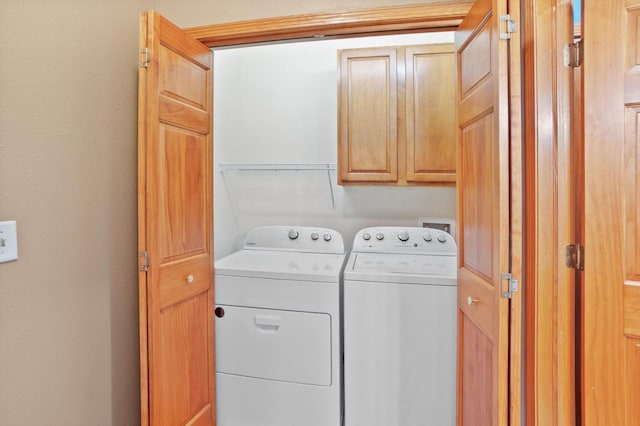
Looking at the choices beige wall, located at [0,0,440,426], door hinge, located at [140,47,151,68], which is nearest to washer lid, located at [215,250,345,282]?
beige wall, located at [0,0,440,426]

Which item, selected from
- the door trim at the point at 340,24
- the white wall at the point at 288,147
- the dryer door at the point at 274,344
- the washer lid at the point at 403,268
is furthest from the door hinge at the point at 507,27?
the white wall at the point at 288,147

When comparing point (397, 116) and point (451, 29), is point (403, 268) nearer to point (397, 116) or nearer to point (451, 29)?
point (397, 116)

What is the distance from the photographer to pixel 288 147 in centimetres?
270

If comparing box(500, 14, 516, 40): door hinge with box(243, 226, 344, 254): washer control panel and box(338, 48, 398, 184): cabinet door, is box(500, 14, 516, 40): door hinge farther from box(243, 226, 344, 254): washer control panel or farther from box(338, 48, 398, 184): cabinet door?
box(243, 226, 344, 254): washer control panel

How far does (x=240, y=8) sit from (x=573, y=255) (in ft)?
5.57

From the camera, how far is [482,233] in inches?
47.9

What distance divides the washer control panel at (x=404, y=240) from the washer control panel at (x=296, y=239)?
158 mm

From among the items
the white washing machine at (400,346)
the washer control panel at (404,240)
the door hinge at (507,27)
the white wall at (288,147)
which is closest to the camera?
the door hinge at (507,27)

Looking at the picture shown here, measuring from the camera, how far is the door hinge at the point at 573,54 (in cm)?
105

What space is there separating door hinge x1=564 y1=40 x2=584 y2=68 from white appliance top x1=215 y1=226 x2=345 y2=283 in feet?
4.12

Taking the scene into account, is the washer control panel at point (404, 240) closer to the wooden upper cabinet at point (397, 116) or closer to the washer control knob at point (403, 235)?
the washer control knob at point (403, 235)

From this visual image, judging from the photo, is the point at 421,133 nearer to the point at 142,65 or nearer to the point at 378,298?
the point at 378,298

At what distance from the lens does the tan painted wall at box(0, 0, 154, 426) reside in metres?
1.11

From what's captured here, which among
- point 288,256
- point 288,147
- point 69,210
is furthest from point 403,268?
point 69,210
